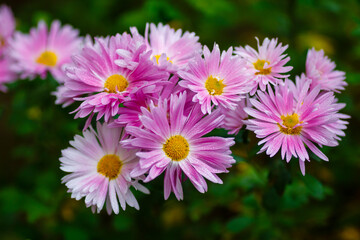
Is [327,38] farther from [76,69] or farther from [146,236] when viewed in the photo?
[76,69]

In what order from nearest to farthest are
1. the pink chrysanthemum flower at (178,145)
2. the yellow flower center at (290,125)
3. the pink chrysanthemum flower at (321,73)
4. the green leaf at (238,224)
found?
the pink chrysanthemum flower at (178,145), the yellow flower center at (290,125), the pink chrysanthemum flower at (321,73), the green leaf at (238,224)

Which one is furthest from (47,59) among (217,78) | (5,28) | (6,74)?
(217,78)

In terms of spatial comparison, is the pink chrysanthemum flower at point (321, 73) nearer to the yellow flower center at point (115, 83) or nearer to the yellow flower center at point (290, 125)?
the yellow flower center at point (290, 125)

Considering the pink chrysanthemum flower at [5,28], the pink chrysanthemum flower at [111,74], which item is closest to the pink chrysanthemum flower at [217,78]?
the pink chrysanthemum flower at [111,74]

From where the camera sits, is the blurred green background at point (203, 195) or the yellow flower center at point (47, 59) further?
the yellow flower center at point (47, 59)

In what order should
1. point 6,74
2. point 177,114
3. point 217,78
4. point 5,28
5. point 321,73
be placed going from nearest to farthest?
point 177,114, point 217,78, point 321,73, point 6,74, point 5,28

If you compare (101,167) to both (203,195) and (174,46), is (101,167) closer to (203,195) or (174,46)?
(174,46)
